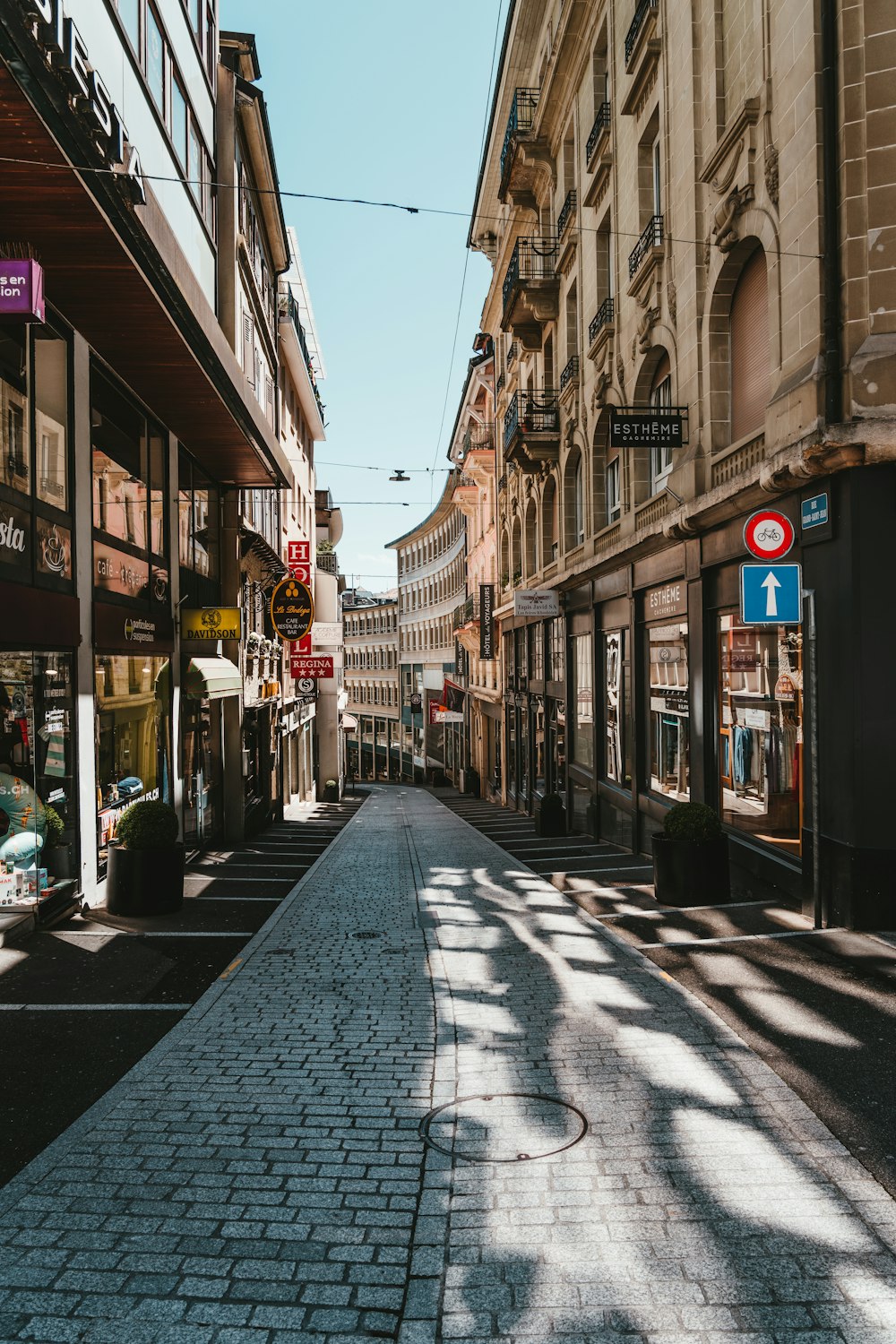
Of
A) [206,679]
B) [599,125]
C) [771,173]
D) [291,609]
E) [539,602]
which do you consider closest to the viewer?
[771,173]

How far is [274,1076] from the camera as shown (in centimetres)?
561

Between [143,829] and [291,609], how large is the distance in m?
13.4

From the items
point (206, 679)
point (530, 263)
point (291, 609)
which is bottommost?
point (206, 679)

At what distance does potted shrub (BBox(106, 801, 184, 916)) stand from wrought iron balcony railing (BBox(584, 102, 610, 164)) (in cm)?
1540

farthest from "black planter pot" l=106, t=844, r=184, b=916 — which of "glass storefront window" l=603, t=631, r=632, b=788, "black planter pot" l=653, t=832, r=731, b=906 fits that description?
"glass storefront window" l=603, t=631, r=632, b=788

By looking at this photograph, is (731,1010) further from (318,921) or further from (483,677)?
(483,677)

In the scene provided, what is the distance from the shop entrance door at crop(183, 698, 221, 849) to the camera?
16172 millimetres

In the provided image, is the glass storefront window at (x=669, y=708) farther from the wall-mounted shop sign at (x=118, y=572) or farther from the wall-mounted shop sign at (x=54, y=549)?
the wall-mounted shop sign at (x=54, y=549)

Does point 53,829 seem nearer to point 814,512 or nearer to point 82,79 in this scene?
point 82,79

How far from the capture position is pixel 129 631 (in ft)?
40.1

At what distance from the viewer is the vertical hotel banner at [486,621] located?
3491cm

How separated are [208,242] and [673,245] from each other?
8.62 metres

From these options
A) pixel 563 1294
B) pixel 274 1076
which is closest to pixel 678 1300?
pixel 563 1294

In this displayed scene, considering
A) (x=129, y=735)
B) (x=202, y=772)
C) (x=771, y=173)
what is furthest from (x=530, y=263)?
(x=129, y=735)
